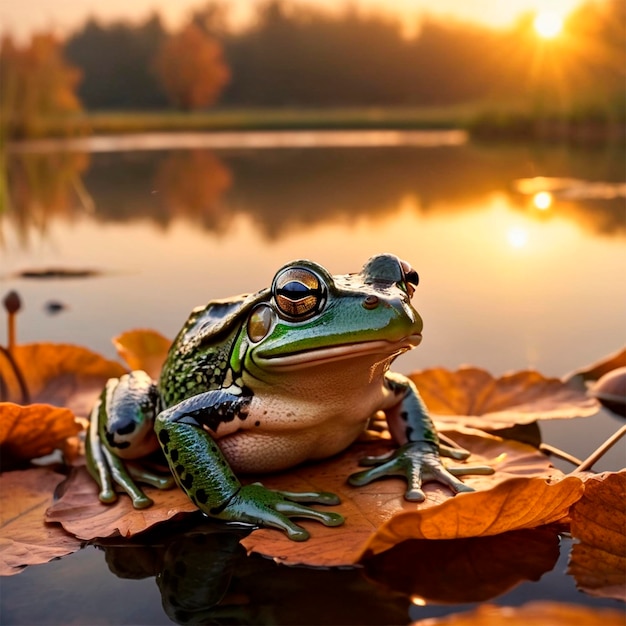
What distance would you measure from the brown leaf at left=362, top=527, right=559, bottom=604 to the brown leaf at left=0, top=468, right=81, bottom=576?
0.66m

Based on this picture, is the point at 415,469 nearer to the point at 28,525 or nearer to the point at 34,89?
the point at 28,525

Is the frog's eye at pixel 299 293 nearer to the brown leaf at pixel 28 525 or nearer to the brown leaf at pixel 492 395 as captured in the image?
the brown leaf at pixel 28 525

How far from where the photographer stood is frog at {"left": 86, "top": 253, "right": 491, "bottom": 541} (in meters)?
1.66

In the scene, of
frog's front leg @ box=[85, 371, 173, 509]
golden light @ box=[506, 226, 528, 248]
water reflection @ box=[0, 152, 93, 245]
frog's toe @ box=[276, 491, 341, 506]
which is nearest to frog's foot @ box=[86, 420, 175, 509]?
frog's front leg @ box=[85, 371, 173, 509]

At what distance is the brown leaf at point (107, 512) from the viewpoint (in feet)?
5.71

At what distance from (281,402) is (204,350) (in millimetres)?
259

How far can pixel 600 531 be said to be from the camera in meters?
1.55

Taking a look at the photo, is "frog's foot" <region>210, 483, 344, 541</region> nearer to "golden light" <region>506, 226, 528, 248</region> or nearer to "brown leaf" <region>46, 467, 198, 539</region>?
"brown leaf" <region>46, 467, 198, 539</region>

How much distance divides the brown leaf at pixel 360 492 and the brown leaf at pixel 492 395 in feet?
0.99

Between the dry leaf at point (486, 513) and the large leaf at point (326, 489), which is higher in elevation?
the dry leaf at point (486, 513)

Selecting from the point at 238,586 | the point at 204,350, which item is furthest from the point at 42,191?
the point at 238,586

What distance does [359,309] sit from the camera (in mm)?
1636

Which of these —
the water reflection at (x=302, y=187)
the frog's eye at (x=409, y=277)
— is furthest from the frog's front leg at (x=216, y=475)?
the water reflection at (x=302, y=187)

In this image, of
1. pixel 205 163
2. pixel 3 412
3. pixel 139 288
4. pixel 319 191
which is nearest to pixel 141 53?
pixel 205 163
